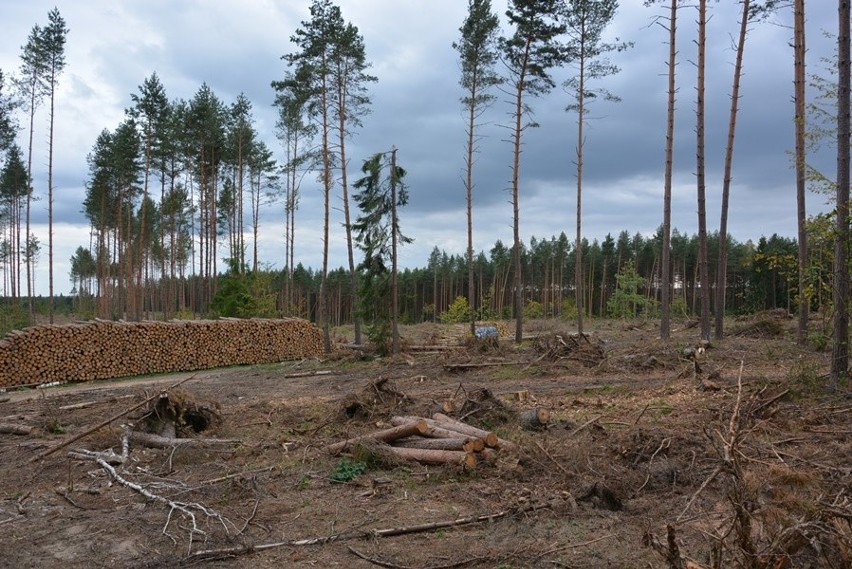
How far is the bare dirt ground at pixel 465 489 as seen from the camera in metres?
4.90

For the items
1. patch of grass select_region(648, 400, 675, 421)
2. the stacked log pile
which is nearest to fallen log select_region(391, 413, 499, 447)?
patch of grass select_region(648, 400, 675, 421)

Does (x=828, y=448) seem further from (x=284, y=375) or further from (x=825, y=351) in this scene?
(x=284, y=375)

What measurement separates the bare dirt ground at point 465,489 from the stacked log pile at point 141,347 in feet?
22.2

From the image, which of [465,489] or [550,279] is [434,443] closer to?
[465,489]

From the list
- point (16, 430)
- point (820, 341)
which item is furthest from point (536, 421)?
point (820, 341)

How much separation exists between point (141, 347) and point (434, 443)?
1716cm

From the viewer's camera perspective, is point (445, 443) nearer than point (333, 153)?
Yes

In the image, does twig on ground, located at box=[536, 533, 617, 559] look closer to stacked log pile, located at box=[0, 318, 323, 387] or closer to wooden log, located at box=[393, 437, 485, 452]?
wooden log, located at box=[393, 437, 485, 452]

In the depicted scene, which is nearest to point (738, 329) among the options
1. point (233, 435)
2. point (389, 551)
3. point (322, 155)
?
point (322, 155)

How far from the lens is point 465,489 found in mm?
6871

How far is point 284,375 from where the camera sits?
66.0ft

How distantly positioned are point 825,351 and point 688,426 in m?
11.0

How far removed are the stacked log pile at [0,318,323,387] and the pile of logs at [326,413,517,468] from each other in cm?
1476

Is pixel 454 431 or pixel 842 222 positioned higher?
pixel 842 222
